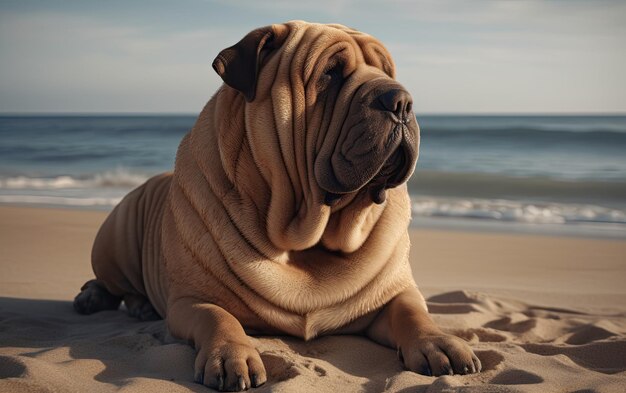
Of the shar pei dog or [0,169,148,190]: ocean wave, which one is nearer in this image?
the shar pei dog

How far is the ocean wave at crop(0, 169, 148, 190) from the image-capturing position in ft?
45.6

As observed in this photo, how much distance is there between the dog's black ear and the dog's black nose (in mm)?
582

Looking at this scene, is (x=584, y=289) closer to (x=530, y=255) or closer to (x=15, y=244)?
(x=530, y=255)

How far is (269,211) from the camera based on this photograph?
3.39m

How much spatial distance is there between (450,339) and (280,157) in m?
1.02

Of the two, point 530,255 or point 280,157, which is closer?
point 280,157

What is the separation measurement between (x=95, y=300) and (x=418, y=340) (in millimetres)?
2272

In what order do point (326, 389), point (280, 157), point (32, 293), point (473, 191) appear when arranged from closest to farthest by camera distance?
point (326, 389) → point (280, 157) → point (32, 293) → point (473, 191)

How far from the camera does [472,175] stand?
51.6 feet

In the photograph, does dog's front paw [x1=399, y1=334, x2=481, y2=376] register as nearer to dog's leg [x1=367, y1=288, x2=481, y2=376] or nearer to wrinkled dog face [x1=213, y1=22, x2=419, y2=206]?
dog's leg [x1=367, y1=288, x2=481, y2=376]

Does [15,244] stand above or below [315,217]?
below

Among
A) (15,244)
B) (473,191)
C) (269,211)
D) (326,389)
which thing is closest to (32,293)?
(15,244)

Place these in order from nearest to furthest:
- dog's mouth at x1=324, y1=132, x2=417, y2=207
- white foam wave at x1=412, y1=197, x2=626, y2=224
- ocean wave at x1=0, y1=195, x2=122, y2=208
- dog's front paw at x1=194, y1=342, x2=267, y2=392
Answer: dog's front paw at x1=194, y1=342, x2=267, y2=392 < dog's mouth at x1=324, y1=132, x2=417, y2=207 < white foam wave at x1=412, y1=197, x2=626, y2=224 < ocean wave at x1=0, y1=195, x2=122, y2=208

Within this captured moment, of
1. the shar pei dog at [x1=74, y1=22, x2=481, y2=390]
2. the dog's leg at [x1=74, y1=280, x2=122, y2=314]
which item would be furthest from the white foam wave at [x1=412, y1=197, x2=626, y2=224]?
the shar pei dog at [x1=74, y1=22, x2=481, y2=390]
